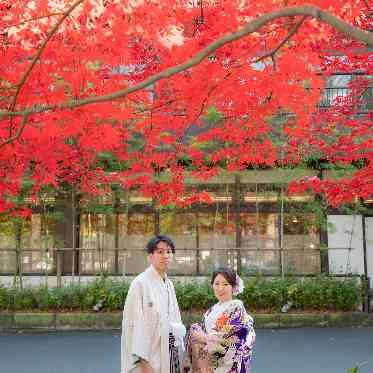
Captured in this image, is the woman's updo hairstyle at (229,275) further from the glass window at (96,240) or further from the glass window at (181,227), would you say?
the glass window at (96,240)

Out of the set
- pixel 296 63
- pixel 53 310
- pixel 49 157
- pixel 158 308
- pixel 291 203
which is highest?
pixel 296 63

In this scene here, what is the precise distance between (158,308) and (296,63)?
6.40 metres

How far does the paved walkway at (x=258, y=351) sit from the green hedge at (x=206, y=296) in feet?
3.64

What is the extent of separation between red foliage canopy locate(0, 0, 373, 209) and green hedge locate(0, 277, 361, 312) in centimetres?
253

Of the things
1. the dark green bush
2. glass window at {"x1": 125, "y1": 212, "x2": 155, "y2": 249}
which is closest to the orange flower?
the dark green bush

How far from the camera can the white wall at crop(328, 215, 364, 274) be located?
14352 mm

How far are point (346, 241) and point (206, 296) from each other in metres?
5.09

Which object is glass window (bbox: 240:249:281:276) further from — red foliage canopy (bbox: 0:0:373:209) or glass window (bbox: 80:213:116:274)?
glass window (bbox: 80:213:116:274)

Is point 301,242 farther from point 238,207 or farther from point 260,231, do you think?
point 238,207

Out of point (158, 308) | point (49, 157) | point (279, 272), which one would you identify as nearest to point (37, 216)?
point (49, 157)

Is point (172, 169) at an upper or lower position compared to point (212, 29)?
lower

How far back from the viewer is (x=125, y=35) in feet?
27.1

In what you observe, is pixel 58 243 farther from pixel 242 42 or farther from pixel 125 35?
pixel 242 42

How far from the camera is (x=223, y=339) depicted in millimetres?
3488
